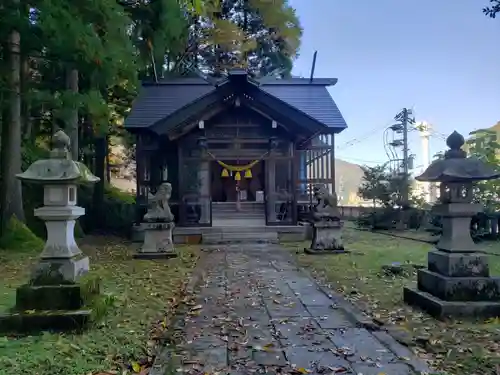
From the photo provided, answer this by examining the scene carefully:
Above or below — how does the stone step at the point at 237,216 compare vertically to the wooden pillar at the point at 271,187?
below

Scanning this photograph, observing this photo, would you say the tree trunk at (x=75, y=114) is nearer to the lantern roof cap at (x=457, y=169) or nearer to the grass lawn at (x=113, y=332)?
the grass lawn at (x=113, y=332)

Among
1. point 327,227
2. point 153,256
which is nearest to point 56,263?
point 153,256

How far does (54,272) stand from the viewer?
16.2 feet

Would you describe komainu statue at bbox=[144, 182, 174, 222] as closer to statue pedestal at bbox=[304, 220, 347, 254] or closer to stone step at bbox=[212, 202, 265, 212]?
statue pedestal at bbox=[304, 220, 347, 254]

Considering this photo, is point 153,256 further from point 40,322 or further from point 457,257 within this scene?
point 457,257

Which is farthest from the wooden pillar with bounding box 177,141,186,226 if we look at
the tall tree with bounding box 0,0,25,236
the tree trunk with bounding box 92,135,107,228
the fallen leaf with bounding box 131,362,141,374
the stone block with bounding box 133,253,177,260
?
the fallen leaf with bounding box 131,362,141,374

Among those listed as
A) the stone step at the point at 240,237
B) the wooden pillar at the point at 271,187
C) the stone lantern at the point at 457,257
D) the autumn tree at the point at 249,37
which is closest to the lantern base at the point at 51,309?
the stone lantern at the point at 457,257

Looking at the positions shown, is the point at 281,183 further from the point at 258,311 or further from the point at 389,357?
the point at 389,357

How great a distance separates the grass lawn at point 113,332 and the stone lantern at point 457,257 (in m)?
3.45

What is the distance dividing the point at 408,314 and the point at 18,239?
→ 9681 millimetres

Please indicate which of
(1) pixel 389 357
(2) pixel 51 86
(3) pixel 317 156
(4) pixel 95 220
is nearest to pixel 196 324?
(1) pixel 389 357

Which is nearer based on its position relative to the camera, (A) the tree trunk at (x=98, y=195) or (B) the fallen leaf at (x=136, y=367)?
(B) the fallen leaf at (x=136, y=367)

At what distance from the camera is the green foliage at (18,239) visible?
1088cm

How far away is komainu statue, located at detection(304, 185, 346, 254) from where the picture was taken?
11.3 metres
